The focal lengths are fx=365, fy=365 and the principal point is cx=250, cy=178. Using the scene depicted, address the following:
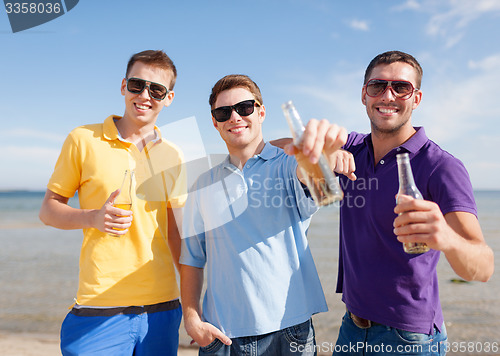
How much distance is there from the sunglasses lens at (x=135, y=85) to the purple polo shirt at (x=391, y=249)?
1.82 m

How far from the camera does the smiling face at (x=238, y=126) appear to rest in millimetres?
2748

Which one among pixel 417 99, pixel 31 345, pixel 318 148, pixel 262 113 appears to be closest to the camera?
pixel 318 148

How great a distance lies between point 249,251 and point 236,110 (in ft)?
3.45

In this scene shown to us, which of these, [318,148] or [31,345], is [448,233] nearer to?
[318,148]

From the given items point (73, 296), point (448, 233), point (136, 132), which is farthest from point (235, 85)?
point (73, 296)

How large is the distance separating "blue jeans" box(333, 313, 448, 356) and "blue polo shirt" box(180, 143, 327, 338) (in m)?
0.40

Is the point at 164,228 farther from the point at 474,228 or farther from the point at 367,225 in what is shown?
the point at 474,228

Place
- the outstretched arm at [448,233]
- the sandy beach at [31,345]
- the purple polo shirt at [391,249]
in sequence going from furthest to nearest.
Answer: the sandy beach at [31,345] < the purple polo shirt at [391,249] < the outstretched arm at [448,233]

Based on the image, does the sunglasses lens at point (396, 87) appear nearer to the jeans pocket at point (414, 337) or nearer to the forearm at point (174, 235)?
the jeans pocket at point (414, 337)

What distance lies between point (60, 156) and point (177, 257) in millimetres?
1234

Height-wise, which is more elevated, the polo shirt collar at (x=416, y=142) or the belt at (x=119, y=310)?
the polo shirt collar at (x=416, y=142)

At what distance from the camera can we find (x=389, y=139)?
275 cm

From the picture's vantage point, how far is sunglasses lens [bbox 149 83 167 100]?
2.99 m

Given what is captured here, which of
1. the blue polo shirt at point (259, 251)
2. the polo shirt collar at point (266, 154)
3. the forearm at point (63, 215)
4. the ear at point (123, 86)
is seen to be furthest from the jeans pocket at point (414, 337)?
the ear at point (123, 86)
